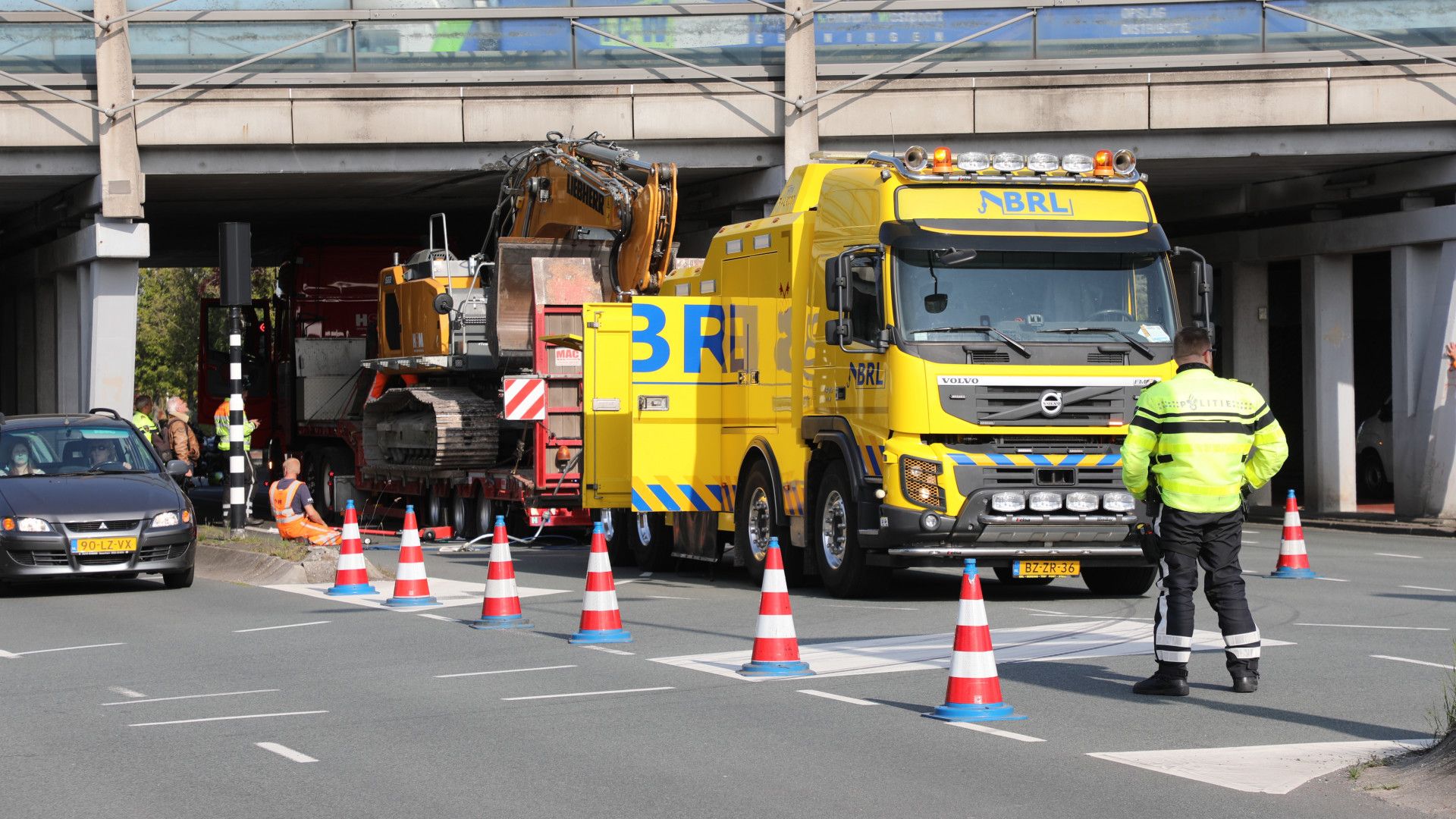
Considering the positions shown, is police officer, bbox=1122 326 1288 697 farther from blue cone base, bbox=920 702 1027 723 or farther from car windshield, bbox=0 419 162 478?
car windshield, bbox=0 419 162 478

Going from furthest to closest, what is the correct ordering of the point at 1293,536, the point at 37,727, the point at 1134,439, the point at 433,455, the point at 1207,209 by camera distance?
the point at 1207,209 → the point at 433,455 → the point at 1293,536 → the point at 1134,439 → the point at 37,727

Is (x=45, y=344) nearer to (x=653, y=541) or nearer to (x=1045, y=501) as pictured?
(x=653, y=541)

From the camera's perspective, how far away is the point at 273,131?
25094 millimetres

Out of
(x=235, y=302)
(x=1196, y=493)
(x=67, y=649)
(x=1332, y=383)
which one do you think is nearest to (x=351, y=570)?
(x=67, y=649)

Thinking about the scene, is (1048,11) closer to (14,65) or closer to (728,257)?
(728,257)

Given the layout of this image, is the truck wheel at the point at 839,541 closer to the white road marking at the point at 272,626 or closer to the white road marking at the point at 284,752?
the white road marking at the point at 272,626

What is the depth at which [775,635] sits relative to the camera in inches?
407

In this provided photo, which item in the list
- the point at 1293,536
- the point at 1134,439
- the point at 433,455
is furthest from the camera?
the point at 433,455

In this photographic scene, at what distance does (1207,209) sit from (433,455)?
42.7ft

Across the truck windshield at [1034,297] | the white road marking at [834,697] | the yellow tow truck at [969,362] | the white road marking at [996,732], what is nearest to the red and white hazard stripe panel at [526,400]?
the yellow tow truck at [969,362]

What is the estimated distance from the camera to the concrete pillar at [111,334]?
26.0 meters

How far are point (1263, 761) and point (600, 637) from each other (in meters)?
5.14

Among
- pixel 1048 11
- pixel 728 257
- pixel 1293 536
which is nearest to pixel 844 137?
pixel 1048 11

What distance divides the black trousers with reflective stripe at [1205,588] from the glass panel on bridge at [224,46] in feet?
59.7
